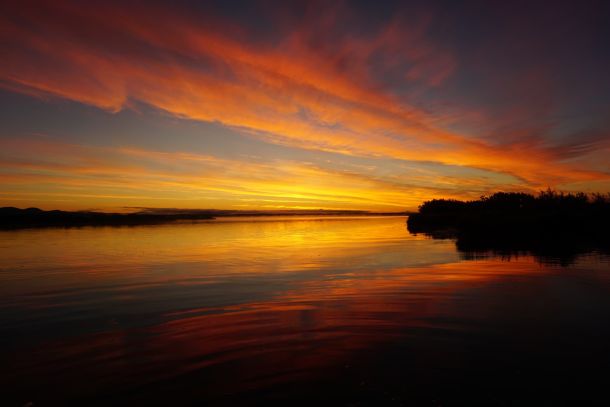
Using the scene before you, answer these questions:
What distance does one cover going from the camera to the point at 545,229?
129ft

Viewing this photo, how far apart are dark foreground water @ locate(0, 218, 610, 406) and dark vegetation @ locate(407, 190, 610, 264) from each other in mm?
9465

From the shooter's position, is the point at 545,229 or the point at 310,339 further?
the point at 545,229

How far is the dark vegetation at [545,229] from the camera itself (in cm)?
2855

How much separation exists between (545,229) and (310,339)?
38263 mm

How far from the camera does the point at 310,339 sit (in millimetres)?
9523

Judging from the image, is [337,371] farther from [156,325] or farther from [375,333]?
[156,325]

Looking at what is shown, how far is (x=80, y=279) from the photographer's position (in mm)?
18969

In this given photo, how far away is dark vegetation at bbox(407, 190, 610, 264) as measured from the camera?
28.5m

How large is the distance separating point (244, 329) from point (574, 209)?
1714 inches

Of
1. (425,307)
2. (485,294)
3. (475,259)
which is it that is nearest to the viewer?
(425,307)

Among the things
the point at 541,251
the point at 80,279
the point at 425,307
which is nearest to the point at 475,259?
the point at 541,251

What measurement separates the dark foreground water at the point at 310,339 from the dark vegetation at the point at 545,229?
9465mm

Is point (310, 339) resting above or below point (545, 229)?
below

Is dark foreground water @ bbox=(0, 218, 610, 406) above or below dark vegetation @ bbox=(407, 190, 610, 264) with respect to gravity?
below
